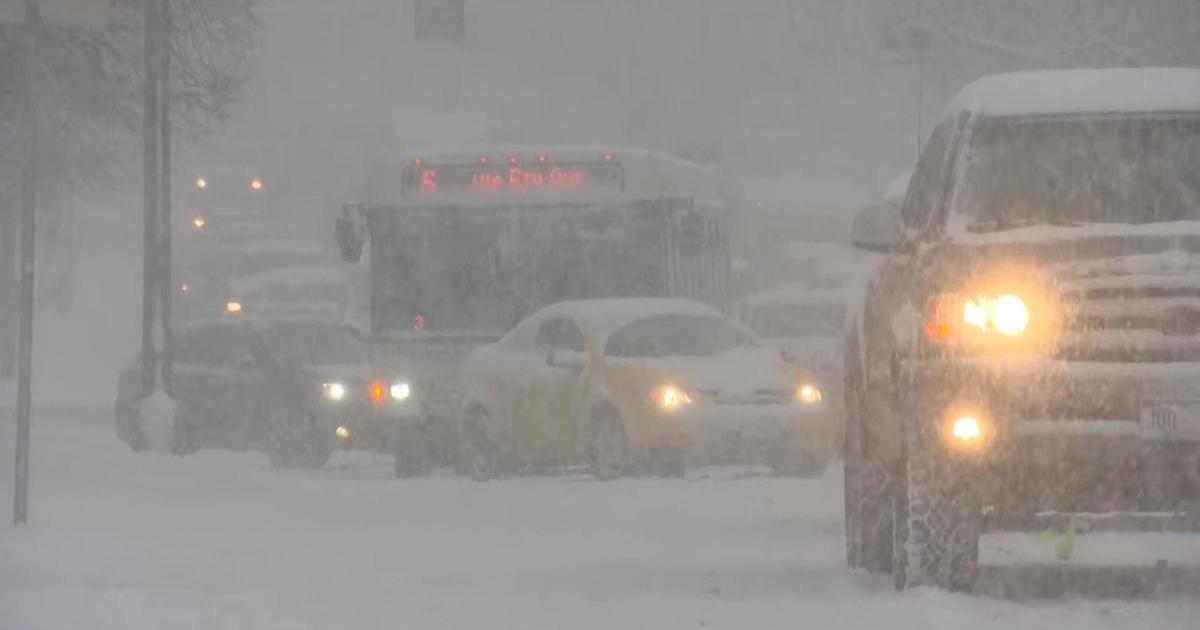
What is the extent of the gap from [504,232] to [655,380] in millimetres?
3307

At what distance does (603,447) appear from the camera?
725 inches

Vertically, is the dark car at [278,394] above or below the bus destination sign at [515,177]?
below

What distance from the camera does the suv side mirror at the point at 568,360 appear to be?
18.8 m

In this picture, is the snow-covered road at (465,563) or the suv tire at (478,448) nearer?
the snow-covered road at (465,563)

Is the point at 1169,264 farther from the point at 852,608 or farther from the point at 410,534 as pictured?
the point at 410,534

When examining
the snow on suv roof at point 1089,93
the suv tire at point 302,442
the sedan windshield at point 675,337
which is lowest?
the suv tire at point 302,442

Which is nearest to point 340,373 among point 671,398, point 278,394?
point 278,394

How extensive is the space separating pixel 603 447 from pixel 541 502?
88.2 inches

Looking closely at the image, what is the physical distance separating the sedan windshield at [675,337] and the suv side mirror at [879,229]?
7958 millimetres

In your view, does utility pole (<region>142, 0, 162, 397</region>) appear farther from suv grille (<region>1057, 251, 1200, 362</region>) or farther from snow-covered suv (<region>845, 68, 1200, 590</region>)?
suv grille (<region>1057, 251, 1200, 362</region>)

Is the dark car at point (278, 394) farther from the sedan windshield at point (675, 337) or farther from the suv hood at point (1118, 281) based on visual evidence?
the suv hood at point (1118, 281)

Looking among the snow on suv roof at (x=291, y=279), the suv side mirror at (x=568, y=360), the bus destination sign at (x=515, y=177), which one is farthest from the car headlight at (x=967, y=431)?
the snow on suv roof at (x=291, y=279)

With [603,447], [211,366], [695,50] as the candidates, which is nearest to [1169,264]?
[603,447]

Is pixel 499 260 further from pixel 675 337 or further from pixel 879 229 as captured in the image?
pixel 879 229
